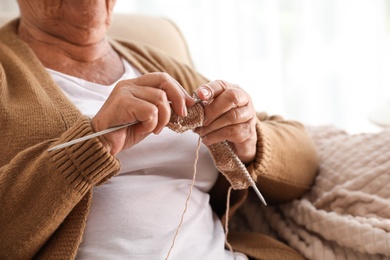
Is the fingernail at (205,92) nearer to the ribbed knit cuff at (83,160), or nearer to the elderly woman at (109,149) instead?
the elderly woman at (109,149)

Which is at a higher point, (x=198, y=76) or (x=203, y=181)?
(x=198, y=76)

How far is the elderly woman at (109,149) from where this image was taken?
0.83 m

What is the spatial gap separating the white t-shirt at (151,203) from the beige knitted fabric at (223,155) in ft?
0.33

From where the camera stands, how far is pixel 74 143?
805mm

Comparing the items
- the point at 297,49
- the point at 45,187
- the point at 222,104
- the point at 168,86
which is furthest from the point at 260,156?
the point at 297,49

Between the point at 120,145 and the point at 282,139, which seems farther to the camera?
the point at 282,139

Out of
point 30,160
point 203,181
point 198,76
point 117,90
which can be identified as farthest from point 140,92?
point 198,76

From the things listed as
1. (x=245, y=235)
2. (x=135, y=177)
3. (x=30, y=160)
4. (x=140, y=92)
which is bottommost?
(x=245, y=235)

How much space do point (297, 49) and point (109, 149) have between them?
4.24 feet

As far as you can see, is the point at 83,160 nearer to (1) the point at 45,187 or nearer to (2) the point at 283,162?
(1) the point at 45,187

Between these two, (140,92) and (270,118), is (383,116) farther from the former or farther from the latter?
(140,92)

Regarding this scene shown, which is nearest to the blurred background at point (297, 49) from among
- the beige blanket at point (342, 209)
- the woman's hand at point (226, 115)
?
the beige blanket at point (342, 209)

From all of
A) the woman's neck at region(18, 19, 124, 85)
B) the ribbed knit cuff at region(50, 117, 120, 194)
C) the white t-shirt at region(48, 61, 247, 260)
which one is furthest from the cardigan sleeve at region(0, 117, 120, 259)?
the woman's neck at region(18, 19, 124, 85)

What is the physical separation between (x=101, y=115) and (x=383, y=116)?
1.00 meters
